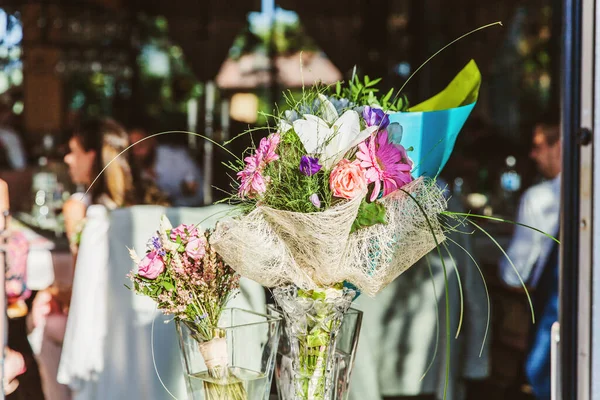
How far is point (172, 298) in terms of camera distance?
1.08 metres

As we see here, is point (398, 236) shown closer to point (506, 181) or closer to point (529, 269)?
point (529, 269)

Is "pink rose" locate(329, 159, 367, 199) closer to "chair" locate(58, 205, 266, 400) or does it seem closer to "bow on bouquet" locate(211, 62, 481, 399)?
"bow on bouquet" locate(211, 62, 481, 399)

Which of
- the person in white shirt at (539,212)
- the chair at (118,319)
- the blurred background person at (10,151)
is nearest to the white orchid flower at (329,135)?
the chair at (118,319)

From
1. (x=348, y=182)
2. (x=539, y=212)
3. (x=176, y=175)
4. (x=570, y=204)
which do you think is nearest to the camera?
(x=570, y=204)

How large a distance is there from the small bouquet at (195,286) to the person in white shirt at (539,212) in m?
2.63

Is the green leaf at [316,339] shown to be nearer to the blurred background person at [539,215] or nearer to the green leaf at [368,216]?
the green leaf at [368,216]

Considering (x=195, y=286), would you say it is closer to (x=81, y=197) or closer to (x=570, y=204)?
(x=570, y=204)

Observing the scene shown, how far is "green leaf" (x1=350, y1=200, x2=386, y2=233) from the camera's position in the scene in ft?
3.39

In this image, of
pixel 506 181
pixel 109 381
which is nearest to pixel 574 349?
pixel 109 381

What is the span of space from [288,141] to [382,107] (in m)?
0.19

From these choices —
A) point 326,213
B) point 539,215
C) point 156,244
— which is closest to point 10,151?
point 539,215

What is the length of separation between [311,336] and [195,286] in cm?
19

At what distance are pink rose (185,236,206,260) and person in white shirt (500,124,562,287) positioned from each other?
8.80 ft

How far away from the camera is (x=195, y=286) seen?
1092 mm
